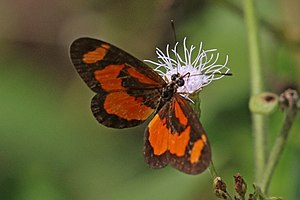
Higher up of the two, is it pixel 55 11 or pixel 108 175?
pixel 55 11

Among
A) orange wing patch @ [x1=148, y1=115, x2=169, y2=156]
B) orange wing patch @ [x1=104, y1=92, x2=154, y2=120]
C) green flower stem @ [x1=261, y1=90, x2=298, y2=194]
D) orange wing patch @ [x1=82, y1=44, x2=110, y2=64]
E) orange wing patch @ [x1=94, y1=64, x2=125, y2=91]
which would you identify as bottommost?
green flower stem @ [x1=261, y1=90, x2=298, y2=194]

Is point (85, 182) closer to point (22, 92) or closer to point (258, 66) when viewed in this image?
point (22, 92)

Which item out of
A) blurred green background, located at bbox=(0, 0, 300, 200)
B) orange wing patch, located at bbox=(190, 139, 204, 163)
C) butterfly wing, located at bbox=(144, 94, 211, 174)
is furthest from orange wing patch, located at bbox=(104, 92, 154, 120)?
blurred green background, located at bbox=(0, 0, 300, 200)

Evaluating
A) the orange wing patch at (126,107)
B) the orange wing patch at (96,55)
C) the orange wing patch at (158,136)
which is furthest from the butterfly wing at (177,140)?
the orange wing patch at (96,55)

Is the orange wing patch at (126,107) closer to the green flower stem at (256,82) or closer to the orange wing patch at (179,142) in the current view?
the orange wing patch at (179,142)

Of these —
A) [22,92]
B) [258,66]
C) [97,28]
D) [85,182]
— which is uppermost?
[97,28]

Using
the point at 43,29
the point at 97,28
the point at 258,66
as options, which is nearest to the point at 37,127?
the point at 97,28

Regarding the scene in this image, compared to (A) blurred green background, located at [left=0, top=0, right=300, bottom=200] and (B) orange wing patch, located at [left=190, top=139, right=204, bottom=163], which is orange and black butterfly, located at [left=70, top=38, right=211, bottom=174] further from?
(A) blurred green background, located at [left=0, top=0, right=300, bottom=200]

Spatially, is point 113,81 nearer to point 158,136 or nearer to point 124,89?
point 124,89
